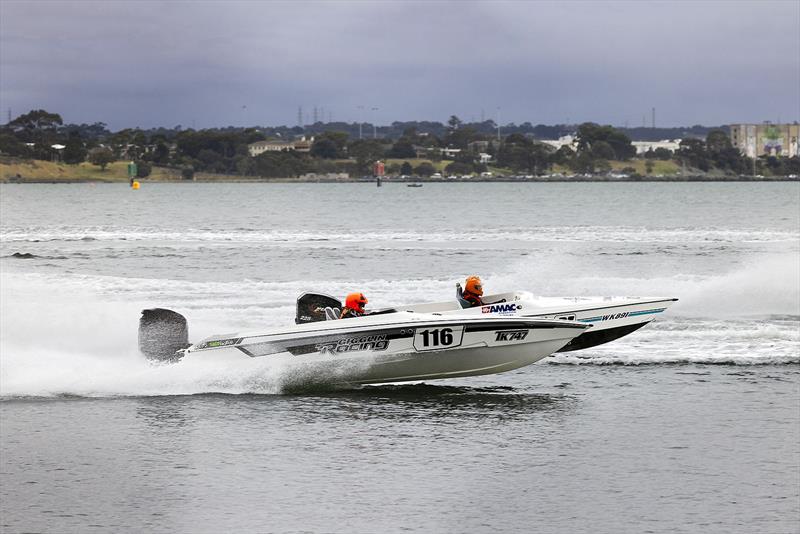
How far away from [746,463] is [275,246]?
32.0 metres

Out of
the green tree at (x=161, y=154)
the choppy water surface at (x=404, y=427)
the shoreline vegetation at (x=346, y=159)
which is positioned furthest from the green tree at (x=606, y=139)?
the choppy water surface at (x=404, y=427)

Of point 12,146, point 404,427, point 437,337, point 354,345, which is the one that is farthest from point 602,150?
point 404,427

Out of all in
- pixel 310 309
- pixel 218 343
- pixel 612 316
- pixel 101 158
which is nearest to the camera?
pixel 218 343

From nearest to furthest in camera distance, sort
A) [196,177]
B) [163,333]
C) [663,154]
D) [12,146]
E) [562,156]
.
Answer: [163,333] < [12,146] < [196,177] < [562,156] < [663,154]

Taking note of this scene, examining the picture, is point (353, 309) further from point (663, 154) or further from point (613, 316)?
point (663, 154)

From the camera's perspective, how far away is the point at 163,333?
15633 millimetres

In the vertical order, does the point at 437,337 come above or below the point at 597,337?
above

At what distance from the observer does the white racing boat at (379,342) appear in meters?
15.4

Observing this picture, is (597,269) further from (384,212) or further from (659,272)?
(384,212)

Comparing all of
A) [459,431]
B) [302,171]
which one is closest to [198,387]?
[459,431]

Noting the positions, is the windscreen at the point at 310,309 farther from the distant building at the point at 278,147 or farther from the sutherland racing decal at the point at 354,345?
the distant building at the point at 278,147

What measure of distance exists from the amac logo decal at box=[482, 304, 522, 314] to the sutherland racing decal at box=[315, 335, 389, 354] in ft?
5.03

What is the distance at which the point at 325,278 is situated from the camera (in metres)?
30.7

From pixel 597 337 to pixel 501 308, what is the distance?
5.41 ft
